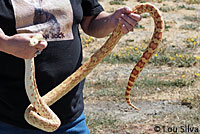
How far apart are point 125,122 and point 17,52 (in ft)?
10.0

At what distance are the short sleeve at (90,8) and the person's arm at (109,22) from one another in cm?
4

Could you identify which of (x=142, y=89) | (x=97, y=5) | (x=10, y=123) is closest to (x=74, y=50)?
(x=97, y=5)

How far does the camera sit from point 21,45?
168cm

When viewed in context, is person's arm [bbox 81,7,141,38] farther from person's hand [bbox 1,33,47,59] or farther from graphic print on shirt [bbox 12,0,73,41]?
person's hand [bbox 1,33,47,59]

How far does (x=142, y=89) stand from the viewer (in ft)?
18.4

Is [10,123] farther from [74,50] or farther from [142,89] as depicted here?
[142,89]

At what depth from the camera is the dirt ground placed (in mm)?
4484

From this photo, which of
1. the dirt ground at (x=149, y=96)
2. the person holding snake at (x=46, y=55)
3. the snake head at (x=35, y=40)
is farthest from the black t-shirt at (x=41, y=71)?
the dirt ground at (x=149, y=96)

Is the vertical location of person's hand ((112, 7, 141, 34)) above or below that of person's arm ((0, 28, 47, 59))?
below

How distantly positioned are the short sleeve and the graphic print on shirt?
306mm

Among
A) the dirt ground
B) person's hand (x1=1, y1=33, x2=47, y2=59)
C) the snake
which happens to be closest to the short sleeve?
the snake

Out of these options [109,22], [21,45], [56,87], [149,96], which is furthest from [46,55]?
[149,96]

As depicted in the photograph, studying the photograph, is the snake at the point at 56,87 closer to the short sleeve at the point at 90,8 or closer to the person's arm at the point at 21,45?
the person's arm at the point at 21,45

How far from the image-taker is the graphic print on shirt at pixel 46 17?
197 centimetres
